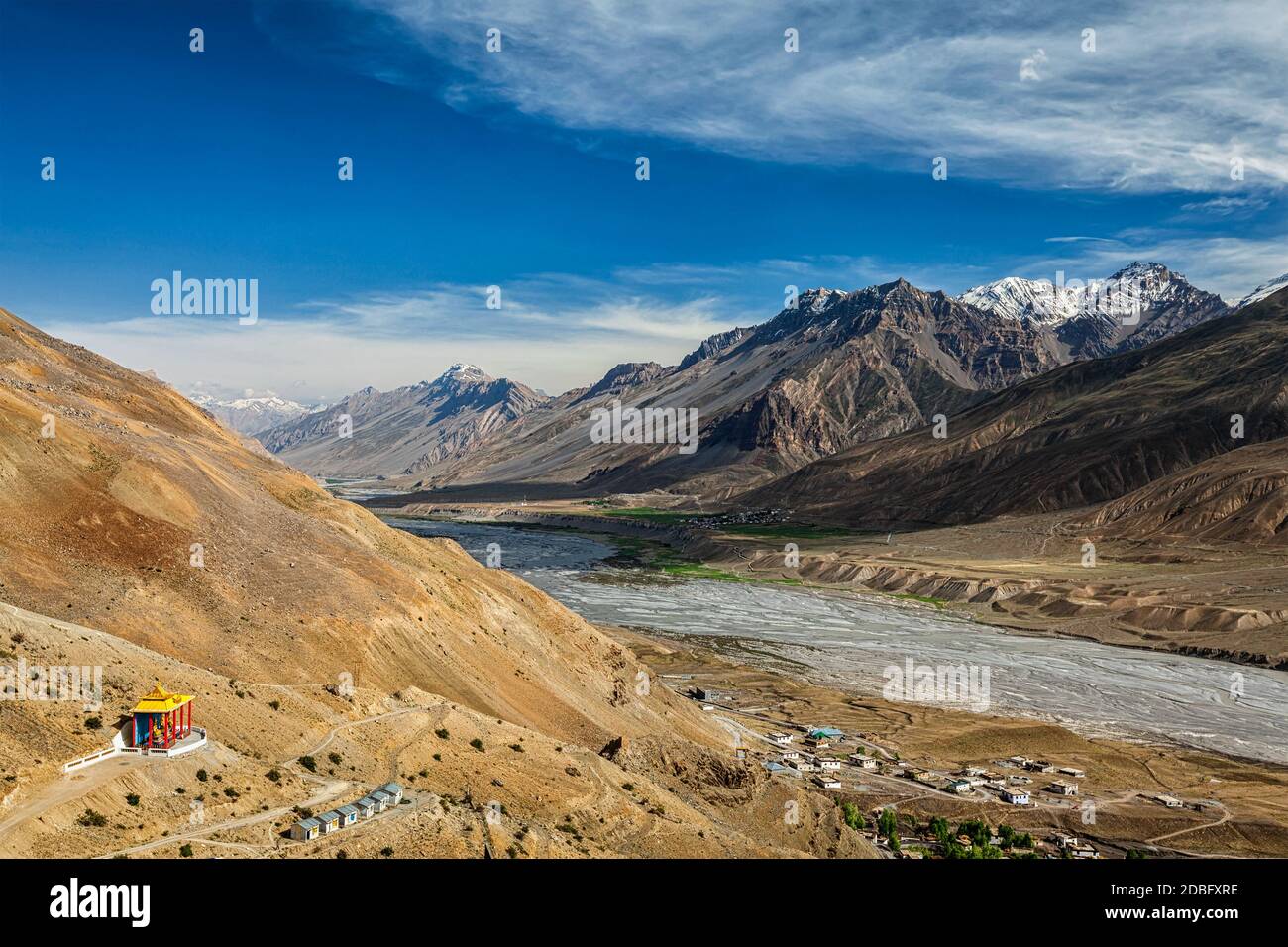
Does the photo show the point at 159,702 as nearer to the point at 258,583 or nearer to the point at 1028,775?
the point at 258,583

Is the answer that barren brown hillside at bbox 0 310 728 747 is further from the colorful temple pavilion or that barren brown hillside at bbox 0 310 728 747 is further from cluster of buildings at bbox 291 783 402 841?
cluster of buildings at bbox 291 783 402 841

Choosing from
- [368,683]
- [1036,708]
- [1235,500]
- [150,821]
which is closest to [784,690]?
[1036,708]

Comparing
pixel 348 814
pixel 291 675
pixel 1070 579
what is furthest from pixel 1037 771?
pixel 1070 579

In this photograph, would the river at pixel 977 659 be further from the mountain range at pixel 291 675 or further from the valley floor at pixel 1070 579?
the mountain range at pixel 291 675

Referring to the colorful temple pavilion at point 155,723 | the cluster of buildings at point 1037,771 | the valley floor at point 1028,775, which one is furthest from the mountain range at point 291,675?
the cluster of buildings at point 1037,771

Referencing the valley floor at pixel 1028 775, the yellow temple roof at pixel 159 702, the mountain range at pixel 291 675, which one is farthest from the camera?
the valley floor at pixel 1028 775
